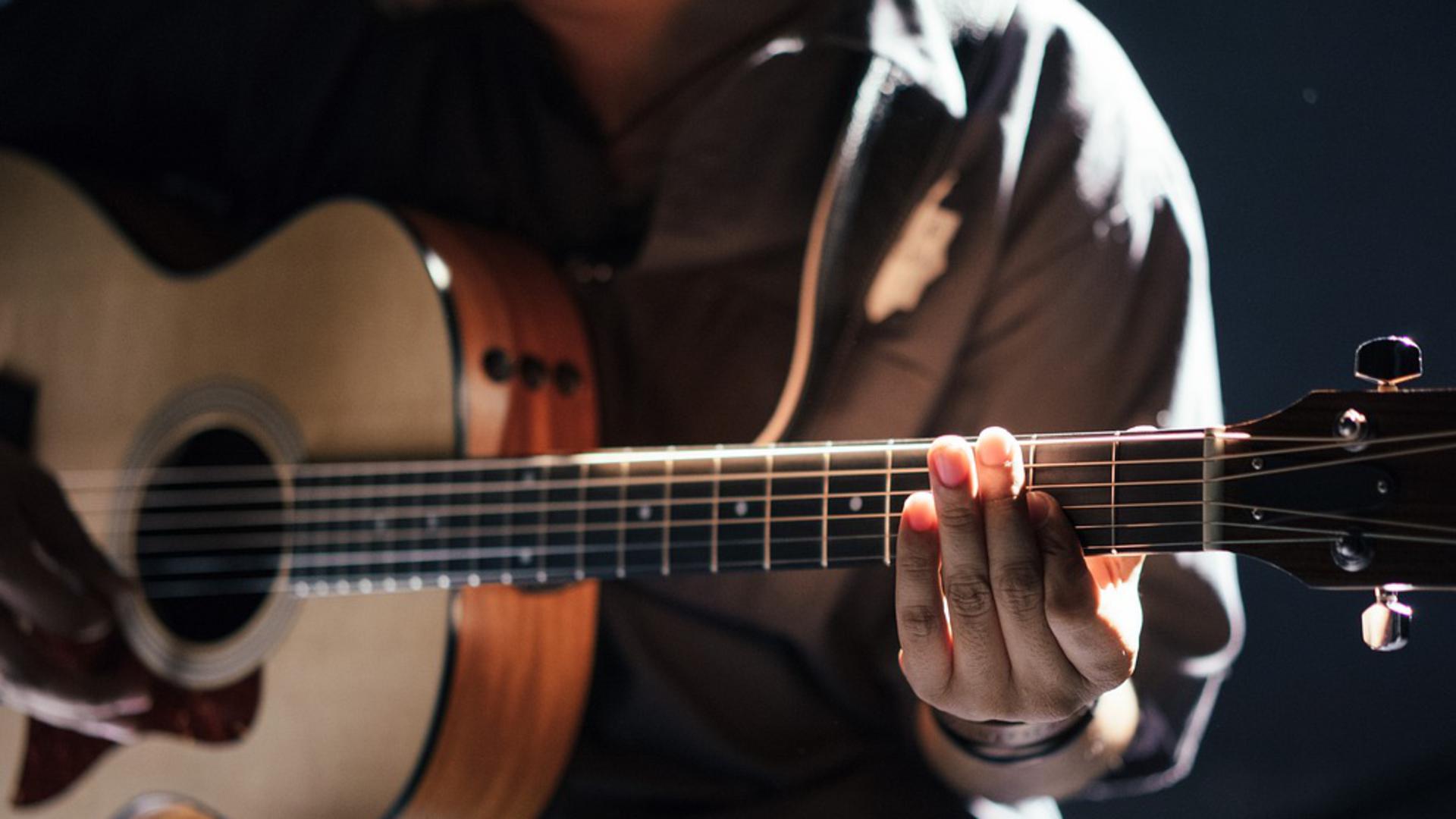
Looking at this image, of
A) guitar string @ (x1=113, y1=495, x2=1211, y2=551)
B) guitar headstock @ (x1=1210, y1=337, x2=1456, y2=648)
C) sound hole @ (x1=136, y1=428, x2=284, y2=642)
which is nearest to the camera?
guitar headstock @ (x1=1210, y1=337, x2=1456, y2=648)

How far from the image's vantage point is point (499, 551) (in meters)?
0.76

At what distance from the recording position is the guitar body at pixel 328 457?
798 millimetres

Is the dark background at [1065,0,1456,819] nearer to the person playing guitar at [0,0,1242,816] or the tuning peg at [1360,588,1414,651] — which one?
the person playing guitar at [0,0,1242,816]

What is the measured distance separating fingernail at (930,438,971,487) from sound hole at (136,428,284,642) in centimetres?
50

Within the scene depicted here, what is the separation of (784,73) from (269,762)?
1.94 ft

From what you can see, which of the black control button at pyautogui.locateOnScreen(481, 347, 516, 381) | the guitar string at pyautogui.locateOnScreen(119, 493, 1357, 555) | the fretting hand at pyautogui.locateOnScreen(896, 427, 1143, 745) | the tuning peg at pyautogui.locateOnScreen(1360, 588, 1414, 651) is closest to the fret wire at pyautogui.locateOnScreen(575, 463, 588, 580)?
the guitar string at pyautogui.locateOnScreen(119, 493, 1357, 555)

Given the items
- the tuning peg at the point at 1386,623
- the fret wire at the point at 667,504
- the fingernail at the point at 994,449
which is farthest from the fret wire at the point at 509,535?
the tuning peg at the point at 1386,623

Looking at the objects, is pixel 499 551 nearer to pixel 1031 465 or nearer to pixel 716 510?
pixel 716 510

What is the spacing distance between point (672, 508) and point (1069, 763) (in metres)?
0.28

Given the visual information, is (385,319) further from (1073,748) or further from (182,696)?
(1073,748)

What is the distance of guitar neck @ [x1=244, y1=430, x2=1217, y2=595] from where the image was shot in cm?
55

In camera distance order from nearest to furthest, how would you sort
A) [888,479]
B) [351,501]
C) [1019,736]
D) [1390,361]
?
1. [1390,361]
2. [888,479]
3. [1019,736]
4. [351,501]

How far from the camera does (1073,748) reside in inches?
28.1

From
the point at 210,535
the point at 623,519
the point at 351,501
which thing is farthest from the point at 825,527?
the point at 210,535
